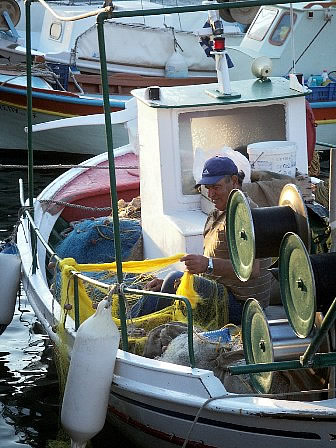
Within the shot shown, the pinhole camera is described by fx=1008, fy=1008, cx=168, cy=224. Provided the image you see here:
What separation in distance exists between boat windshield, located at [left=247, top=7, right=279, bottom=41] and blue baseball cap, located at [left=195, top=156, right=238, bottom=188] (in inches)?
446

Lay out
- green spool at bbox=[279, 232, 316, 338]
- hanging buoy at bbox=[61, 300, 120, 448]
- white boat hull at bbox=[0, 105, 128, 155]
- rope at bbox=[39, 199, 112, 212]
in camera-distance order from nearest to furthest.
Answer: green spool at bbox=[279, 232, 316, 338], hanging buoy at bbox=[61, 300, 120, 448], rope at bbox=[39, 199, 112, 212], white boat hull at bbox=[0, 105, 128, 155]

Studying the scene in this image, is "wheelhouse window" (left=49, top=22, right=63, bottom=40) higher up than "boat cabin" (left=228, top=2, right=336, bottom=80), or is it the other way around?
"wheelhouse window" (left=49, top=22, right=63, bottom=40)

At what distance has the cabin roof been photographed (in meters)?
7.38

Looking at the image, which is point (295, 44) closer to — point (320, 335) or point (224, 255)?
point (224, 255)

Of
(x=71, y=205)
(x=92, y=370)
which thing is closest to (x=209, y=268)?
(x=92, y=370)

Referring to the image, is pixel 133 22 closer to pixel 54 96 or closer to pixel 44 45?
pixel 44 45

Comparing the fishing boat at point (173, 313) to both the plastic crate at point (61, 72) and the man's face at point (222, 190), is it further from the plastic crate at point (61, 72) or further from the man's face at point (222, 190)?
the plastic crate at point (61, 72)

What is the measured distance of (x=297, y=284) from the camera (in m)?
4.77

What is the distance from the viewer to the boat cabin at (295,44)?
55.2 feet

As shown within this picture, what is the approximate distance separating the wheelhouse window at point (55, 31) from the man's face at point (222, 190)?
13006 millimetres

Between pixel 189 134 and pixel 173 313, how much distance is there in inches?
68.1

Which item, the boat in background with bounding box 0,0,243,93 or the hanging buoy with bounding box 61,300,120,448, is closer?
the hanging buoy with bounding box 61,300,120,448

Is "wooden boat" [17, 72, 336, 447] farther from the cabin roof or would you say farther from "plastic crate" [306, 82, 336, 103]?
"plastic crate" [306, 82, 336, 103]

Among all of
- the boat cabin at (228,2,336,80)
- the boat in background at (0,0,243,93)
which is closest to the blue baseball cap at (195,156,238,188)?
the boat cabin at (228,2,336,80)
